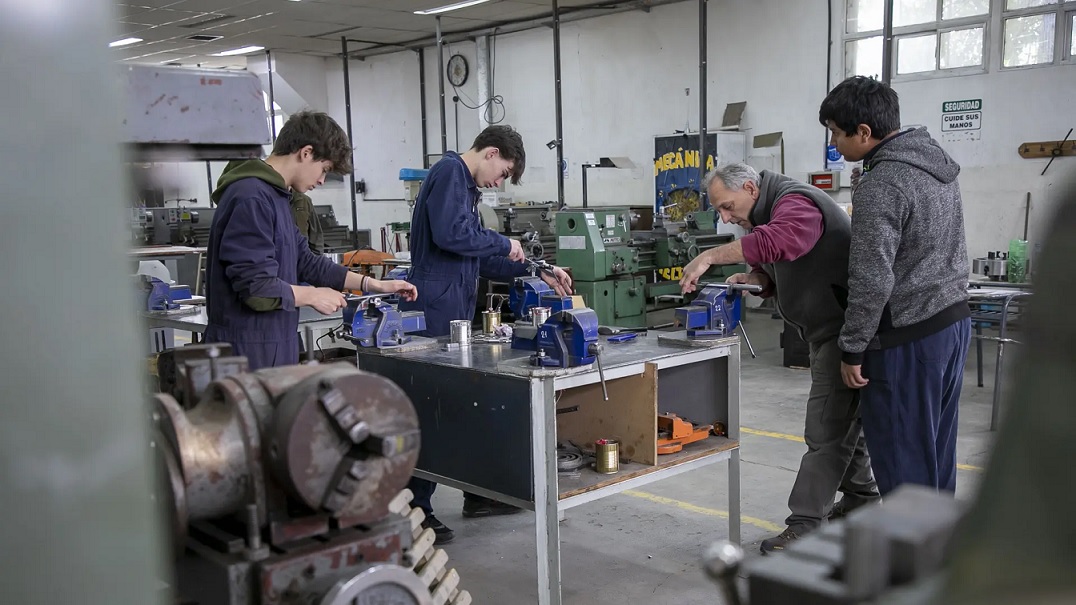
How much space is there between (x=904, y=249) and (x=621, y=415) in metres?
0.83

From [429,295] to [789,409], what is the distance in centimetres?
238

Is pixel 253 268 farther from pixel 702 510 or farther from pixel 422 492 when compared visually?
pixel 702 510

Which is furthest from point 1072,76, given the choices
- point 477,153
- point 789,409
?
point 477,153

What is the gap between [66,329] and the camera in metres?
0.55

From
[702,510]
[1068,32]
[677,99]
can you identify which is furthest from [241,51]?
[702,510]

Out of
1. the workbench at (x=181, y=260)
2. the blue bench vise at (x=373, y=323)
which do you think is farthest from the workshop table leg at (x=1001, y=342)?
the workbench at (x=181, y=260)

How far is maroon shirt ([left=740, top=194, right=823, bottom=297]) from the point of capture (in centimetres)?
233

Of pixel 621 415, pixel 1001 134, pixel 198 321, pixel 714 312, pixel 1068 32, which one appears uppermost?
pixel 1068 32

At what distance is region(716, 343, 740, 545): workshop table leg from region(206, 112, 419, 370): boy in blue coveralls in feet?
3.65

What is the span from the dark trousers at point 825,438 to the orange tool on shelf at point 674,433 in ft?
1.06

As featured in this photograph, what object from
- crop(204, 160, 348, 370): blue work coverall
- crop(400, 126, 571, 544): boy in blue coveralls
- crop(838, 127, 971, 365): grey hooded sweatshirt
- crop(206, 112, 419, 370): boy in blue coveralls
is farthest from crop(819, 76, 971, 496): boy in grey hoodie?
crop(204, 160, 348, 370): blue work coverall

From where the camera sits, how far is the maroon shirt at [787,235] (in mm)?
2328

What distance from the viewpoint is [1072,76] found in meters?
5.92

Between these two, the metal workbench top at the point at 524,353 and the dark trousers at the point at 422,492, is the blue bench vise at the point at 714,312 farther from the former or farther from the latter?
the dark trousers at the point at 422,492
